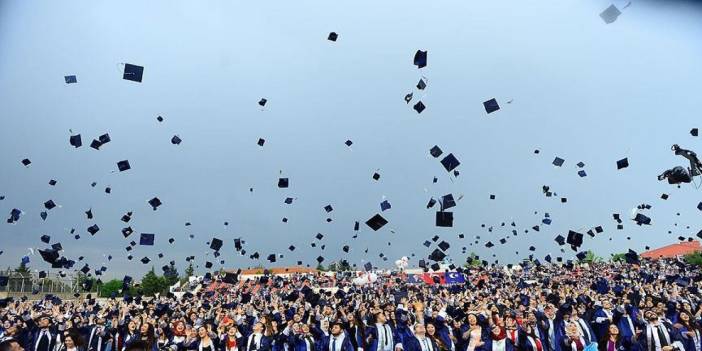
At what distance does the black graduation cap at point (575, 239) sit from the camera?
15268mm

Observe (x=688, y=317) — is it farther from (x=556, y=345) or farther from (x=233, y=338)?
(x=233, y=338)

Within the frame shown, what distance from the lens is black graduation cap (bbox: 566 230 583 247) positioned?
50.1ft

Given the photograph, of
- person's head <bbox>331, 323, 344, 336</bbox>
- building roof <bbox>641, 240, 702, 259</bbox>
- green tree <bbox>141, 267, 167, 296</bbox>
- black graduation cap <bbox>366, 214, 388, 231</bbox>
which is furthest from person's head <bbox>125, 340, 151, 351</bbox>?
building roof <bbox>641, 240, 702, 259</bbox>

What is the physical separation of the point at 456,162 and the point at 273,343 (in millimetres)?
7609

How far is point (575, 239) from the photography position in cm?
1541

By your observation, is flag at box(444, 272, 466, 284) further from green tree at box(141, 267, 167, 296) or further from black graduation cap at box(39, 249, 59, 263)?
green tree at box(141, 267, 167, 296)

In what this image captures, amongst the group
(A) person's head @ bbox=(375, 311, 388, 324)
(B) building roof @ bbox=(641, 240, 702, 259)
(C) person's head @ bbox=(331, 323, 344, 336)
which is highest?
(B) building roof @ bbox=(641, 240, 702, 259)

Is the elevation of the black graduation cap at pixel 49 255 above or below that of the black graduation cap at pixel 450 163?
below

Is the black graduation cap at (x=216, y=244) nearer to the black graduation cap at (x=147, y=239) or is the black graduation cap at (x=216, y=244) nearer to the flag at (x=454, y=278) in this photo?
the black graduation cap at (x=147, y=239)

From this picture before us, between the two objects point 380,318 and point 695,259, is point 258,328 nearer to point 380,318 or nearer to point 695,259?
point 380,318

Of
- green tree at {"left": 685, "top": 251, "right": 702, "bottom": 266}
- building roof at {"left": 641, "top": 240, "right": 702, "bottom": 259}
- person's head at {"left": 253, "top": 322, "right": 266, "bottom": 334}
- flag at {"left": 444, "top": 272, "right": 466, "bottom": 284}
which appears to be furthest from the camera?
building roof at {"left": 641, "top": 240, "right": 702, "bottom": 259}

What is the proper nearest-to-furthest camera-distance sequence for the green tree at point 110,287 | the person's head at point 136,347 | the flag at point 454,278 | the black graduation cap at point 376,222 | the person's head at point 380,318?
1. the person's head at point 136,347
2. the person's head at point 380,318
3. the black graduation cap at point 376,222
4. the flag at point 454,278
5. the green tree at point 110,287

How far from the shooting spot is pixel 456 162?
541 inches

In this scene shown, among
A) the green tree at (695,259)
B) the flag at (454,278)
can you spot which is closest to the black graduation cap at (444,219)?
the flag at (454,278)
